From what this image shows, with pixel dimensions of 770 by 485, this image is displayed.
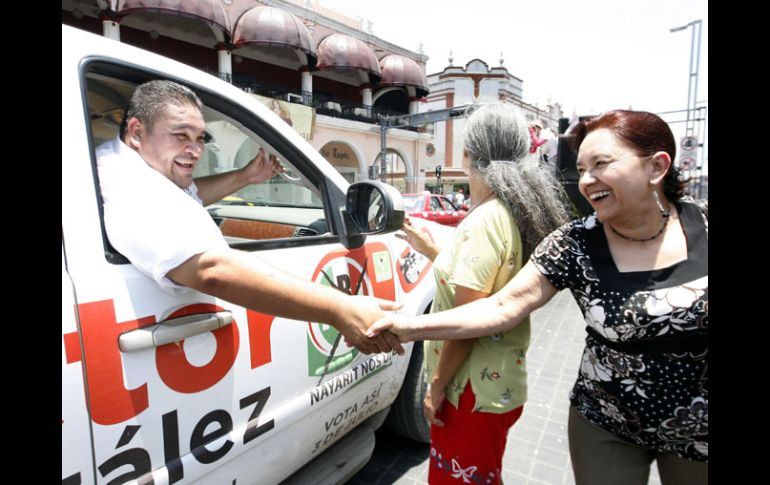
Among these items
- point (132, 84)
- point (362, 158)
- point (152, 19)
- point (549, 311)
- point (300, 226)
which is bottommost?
point (549, 311)

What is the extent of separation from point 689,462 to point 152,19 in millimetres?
18752

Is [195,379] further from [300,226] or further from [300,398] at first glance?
[300,226]

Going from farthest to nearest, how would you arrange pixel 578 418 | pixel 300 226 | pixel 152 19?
pixel 152 19
pixel 300 226
pixel 578 418

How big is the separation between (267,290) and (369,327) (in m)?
0.38

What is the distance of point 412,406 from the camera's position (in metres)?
2.57

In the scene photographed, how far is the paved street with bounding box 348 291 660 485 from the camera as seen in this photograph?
8.25ft

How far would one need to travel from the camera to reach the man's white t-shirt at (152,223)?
1.13m

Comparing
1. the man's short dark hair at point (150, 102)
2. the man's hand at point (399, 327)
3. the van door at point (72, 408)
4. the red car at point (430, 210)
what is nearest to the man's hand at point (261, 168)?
the man's short dark hair at point (150, 102)

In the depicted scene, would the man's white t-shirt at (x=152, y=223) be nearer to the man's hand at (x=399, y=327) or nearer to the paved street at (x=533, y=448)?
the man's hand at (x=399, y=327)

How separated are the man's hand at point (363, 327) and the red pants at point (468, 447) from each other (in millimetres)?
403

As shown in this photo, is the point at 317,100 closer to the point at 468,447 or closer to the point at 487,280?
the point at 487,280

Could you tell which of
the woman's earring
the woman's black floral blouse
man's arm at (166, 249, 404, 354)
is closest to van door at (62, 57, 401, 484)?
man's arm at (166, 249, 404, 354)

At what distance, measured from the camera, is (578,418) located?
A: 1559mm
